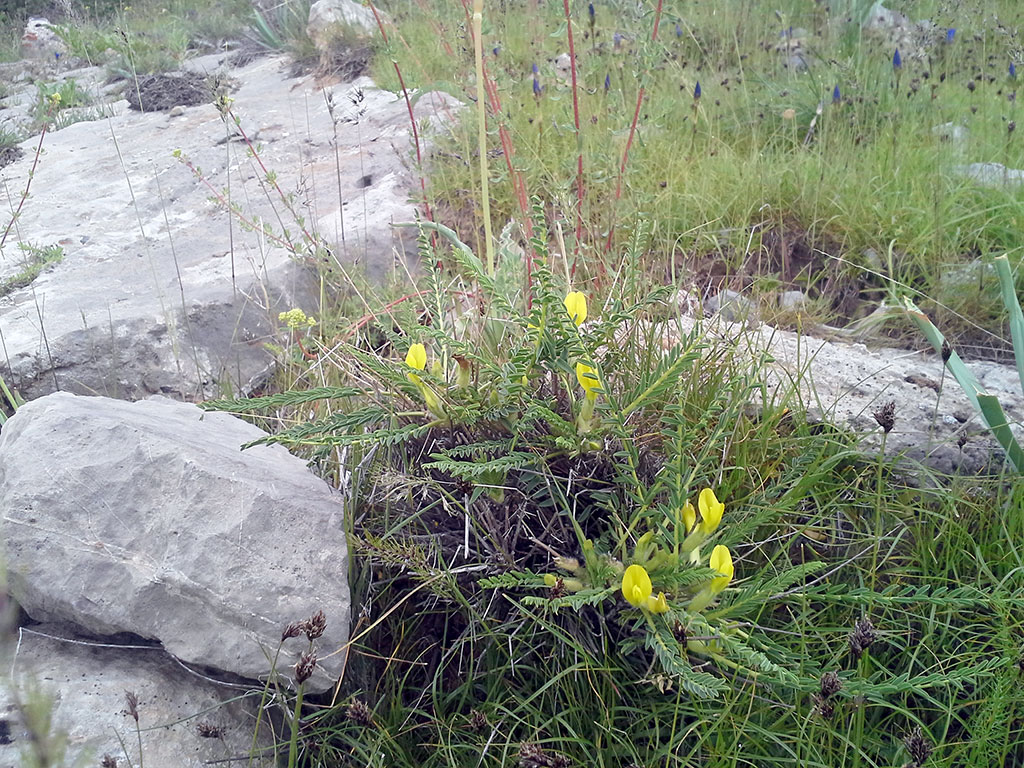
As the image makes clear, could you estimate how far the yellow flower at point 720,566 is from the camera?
3.84 feet

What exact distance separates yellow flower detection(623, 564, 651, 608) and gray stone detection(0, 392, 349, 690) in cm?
52

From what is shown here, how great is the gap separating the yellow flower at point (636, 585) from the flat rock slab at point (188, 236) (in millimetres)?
1364

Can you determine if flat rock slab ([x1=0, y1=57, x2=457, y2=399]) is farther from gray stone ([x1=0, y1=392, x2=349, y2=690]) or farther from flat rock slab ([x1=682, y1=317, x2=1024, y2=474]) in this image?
flat rock slab ([x1=682, y1=317, x2=1024, y2=474])

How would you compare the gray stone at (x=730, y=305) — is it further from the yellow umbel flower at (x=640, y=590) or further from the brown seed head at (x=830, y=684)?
the brown seed head at (x=830, y=684)

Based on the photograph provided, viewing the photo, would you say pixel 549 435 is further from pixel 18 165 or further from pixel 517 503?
pixel 18 165

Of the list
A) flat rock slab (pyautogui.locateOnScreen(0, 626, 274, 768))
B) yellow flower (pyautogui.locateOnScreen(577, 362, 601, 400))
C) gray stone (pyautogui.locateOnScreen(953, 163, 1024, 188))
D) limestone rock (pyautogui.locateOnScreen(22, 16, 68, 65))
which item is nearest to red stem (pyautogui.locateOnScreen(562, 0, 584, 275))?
yellow flower (pyautogui.locateOnScreen(577, 362, 601, 400))

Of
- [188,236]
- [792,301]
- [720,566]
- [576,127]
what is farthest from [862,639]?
[188,236]

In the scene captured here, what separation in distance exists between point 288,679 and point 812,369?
4.51ft

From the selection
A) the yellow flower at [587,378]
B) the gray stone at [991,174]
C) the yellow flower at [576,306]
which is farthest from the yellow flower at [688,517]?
the gray stone at [991,174]

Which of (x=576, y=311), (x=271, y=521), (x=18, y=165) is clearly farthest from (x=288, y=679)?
(x=18, y=165)

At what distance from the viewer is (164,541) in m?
1.33

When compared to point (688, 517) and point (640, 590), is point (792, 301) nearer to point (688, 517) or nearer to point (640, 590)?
point (688, 517)

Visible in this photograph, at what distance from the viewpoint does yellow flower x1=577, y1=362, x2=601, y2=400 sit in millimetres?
1308

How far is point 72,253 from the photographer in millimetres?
2926
